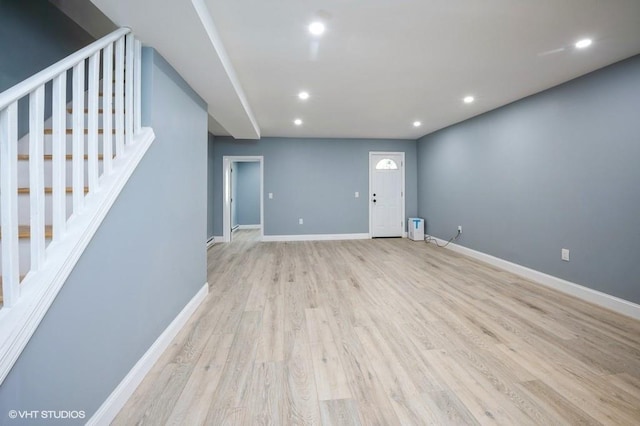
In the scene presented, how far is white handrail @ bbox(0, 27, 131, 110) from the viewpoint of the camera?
836mm

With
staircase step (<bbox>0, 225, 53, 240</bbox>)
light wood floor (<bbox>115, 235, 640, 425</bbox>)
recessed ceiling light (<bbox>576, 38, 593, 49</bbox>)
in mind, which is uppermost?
recessed ceiling light (<bbox>576, 38, 593, 49</bbox>)

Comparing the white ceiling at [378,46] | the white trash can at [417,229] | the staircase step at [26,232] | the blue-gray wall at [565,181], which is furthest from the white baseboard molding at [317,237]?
the staircase step at [26,232]

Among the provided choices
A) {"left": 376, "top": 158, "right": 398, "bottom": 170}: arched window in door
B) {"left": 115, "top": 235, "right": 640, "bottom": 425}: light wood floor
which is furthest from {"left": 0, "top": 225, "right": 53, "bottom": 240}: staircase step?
{"left": 376, "top": 158, "right": 398, "bottom": 170}: arched window in door

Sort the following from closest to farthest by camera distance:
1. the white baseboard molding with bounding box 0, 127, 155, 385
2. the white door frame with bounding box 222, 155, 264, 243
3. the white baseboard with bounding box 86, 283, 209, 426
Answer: the white baseboard molding with bounding box 0, 127, 155, 385 → the white baseboard with bounding box 86, 283, 209, 426 → the white door frame with bounding box 222, 155, 264, 243

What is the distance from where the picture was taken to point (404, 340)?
6.43 feet

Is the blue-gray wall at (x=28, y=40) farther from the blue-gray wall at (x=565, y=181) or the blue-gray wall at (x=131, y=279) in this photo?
the blue-gray wall at (x=565, y=181)

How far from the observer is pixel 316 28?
194cm

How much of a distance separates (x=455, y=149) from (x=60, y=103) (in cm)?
520

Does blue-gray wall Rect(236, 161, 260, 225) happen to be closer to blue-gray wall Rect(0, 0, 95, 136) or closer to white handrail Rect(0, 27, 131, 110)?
blue-gray wall Rect(0, 0, 95, 136)

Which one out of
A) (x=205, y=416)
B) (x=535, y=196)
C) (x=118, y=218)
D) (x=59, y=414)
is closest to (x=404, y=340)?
(x=205, y=416)

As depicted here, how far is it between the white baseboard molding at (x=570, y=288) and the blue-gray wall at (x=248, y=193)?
5.97m

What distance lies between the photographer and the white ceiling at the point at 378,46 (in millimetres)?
1699

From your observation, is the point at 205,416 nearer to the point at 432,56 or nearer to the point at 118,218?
the point at 118,218

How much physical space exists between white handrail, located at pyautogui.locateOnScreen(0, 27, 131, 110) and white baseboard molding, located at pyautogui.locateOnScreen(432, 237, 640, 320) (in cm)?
420
